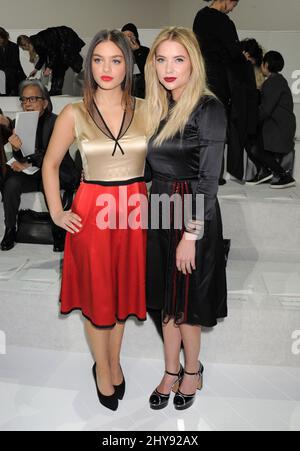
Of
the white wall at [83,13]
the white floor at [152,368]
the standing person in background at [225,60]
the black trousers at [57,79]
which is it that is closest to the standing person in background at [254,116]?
the standing person in background at [225,60]

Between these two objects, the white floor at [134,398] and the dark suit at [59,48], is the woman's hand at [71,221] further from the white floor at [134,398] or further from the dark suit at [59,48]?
the dark suit at [59,48]

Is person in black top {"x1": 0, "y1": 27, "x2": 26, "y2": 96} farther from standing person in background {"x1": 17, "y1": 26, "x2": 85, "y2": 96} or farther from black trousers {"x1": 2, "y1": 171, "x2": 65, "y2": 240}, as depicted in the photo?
black trousers {"x1": 2, "y1": 171, "x2": 65, "y2": 240}

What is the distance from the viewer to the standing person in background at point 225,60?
3434 mm

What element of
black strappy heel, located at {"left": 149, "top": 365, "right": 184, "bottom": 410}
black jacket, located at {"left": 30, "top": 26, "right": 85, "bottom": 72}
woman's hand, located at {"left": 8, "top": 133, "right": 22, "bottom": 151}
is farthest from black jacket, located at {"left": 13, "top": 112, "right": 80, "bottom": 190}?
black jacket, located at {"left": 30, "top": 26, "right": 85, "bottom": 72}

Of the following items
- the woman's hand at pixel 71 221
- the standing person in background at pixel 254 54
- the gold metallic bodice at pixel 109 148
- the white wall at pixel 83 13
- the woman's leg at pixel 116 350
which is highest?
the white wall at pixel 83 13

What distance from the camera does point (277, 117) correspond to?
14.2 feet

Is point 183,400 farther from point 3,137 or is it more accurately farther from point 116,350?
point 3,137

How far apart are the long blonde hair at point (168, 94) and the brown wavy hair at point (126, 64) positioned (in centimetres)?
7

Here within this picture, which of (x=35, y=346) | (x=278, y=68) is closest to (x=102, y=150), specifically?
(x=35, y=346)

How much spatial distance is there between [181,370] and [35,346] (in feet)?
2.83

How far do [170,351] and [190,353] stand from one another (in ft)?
0.31

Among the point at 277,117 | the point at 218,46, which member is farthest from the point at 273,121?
the point at 218,46

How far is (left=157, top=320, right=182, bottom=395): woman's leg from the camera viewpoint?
217 centimetres
